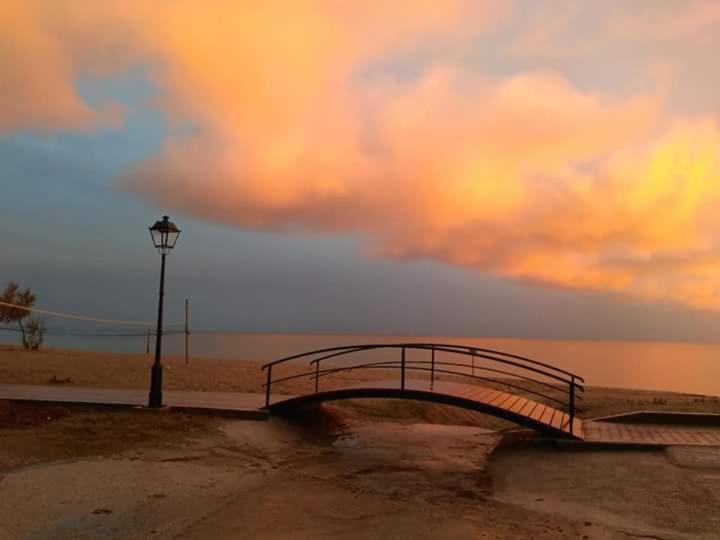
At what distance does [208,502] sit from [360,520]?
5.85ft

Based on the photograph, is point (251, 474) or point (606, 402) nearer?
point (251, 474)

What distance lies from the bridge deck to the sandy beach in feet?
1.57

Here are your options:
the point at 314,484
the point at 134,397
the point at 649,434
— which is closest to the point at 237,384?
the point at 134,397

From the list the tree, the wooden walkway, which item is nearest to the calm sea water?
the tree

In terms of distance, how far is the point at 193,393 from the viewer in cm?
1580

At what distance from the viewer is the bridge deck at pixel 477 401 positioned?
11062mm

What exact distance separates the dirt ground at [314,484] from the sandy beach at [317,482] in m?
0.03

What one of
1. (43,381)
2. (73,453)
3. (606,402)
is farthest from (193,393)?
(606,402)

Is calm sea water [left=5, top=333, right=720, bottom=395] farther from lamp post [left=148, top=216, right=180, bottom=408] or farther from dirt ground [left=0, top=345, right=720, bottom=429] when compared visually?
lamp post [left=148, top=216, right=180, bottom=408]

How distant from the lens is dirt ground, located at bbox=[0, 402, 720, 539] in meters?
6.40

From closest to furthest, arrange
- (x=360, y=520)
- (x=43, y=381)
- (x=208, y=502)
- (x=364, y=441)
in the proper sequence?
(x=360, y=520) → (x=208, y=502) → (x=364, y=441) → (x=43, y=381)

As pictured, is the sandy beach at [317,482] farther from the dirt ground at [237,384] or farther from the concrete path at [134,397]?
the dirt ground at [237,384]

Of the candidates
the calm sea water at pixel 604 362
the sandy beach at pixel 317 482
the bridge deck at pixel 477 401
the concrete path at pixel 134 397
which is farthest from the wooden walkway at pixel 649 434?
the calm sea water at pixel 604 362

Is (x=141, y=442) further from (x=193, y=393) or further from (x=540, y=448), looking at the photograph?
(x=540, y=448)
